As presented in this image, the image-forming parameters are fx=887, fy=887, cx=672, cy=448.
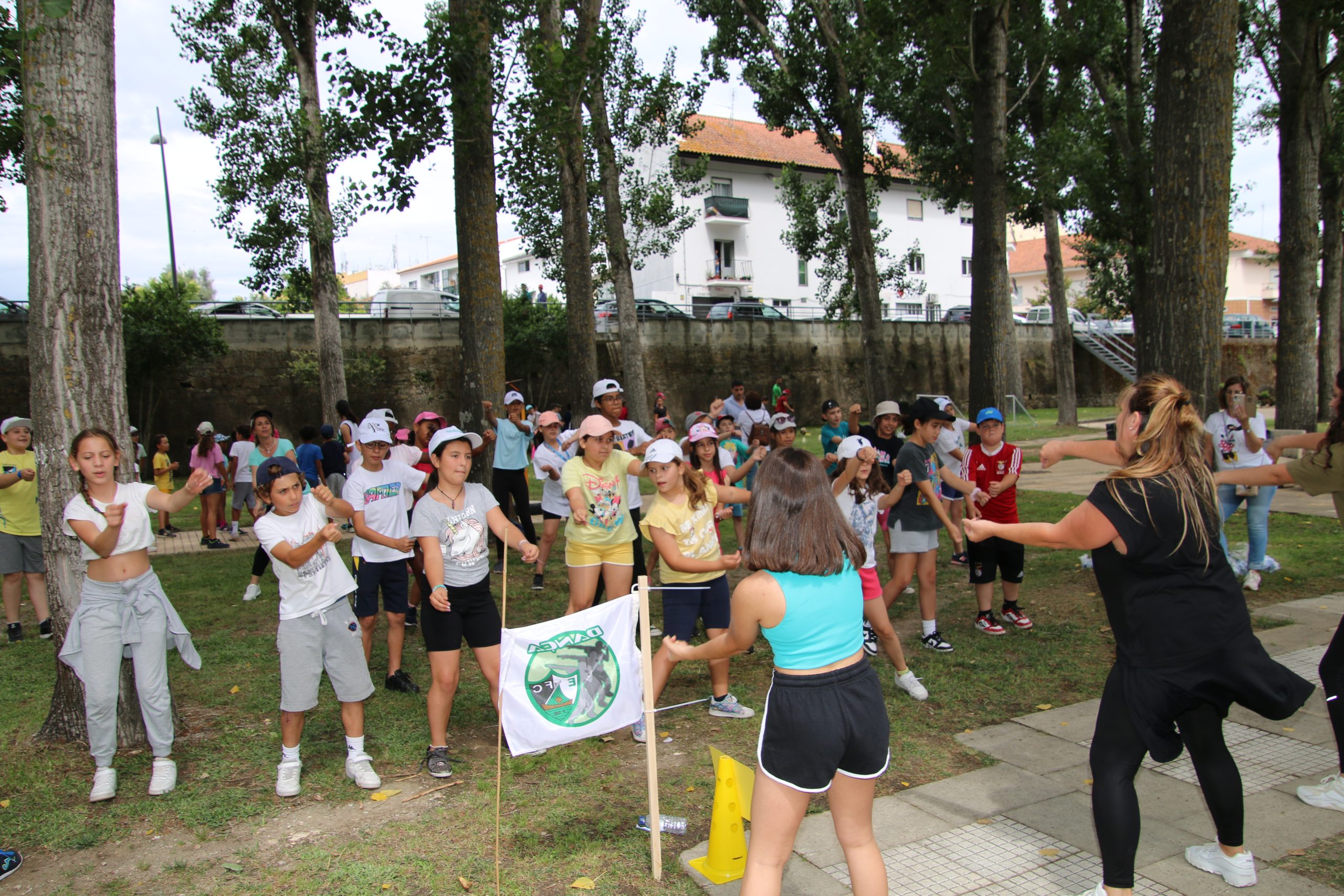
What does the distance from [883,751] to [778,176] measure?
46.7m

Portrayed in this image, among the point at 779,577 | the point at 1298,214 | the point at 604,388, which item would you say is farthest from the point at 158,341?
the point at 1298,214

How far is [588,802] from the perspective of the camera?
170 inches

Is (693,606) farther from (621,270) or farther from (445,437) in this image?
(621,270)

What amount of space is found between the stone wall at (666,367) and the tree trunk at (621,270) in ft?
17.7

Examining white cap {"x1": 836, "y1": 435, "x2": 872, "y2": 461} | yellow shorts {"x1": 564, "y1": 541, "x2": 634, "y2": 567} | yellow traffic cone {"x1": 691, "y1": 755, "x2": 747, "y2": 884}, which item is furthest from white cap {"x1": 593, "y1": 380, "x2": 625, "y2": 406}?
yellow traffic cone {"x1": 691, "y1": 755, "x2": 747, "y2": 884}

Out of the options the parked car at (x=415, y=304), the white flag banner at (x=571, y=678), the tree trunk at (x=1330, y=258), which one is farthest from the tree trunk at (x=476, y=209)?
the tree trunk at (x=1330, y=258)

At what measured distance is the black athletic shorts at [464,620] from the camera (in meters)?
4.62

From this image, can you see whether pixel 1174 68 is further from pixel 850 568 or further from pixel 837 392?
pixel 837 392

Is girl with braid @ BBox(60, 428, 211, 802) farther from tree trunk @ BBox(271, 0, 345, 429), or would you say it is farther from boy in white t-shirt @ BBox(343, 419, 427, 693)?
tree trunk @ BBox(271, 0, 345, 429)

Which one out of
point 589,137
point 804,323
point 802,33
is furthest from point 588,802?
point 804,323

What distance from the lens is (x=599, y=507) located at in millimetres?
5652

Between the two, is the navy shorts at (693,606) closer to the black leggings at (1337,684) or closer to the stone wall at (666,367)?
the black leggings at (1337,684)

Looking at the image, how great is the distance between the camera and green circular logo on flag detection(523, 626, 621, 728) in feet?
12.7

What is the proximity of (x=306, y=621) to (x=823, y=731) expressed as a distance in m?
2.88
